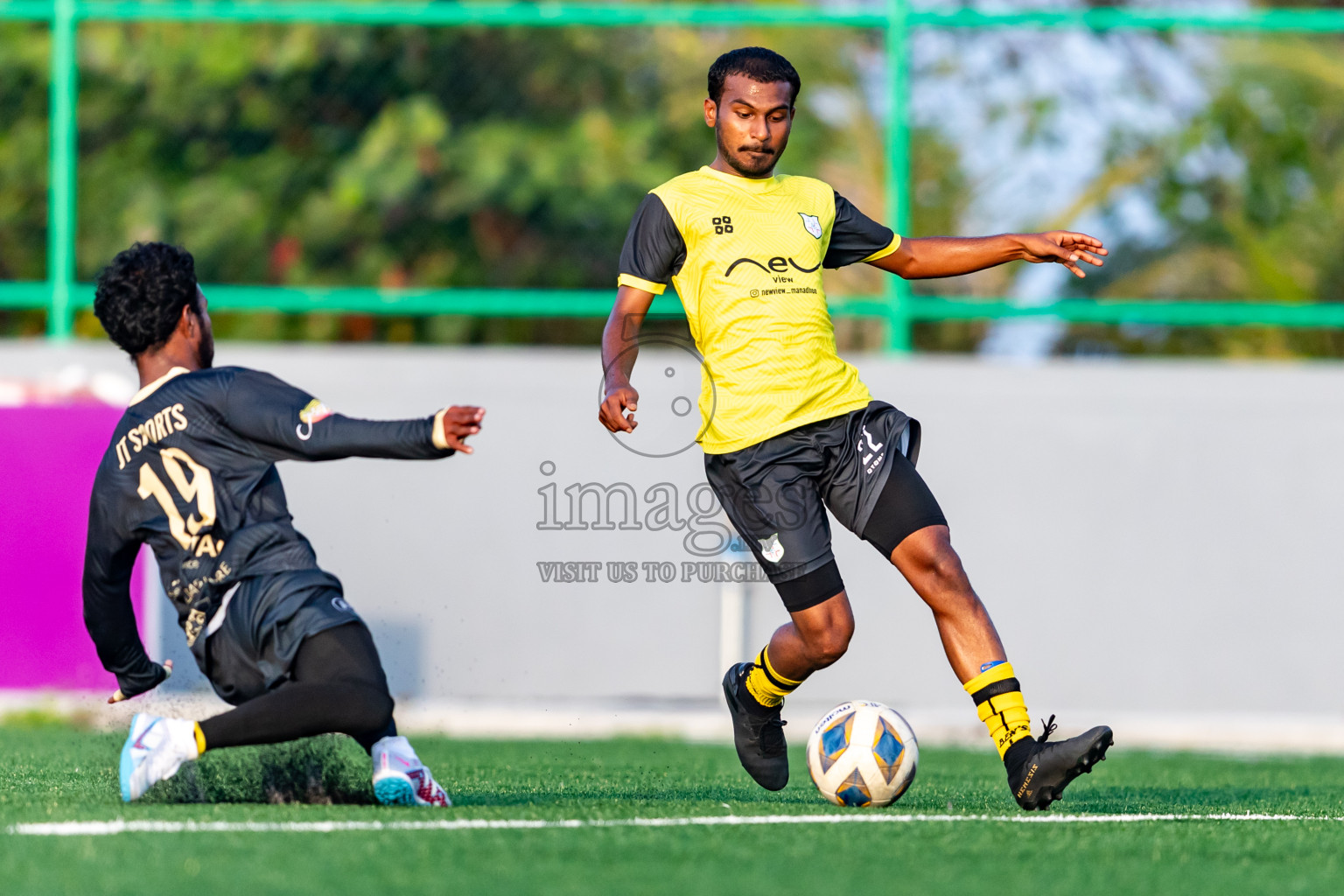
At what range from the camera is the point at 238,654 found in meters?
4.32

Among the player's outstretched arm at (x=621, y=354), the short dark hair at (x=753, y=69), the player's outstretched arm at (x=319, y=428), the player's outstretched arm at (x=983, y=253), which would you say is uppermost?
the short dark hair at (x=753, y=69)

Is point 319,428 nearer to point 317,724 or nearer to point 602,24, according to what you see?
point 317,724

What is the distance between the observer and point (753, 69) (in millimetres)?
4742

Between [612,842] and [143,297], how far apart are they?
72.0 inches

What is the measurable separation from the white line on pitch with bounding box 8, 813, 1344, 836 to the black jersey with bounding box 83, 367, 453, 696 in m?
0.62

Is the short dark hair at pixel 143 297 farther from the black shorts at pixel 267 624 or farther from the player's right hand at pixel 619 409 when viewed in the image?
the player's right hand at pixel 619 409

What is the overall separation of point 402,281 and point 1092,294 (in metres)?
Result: 3.66

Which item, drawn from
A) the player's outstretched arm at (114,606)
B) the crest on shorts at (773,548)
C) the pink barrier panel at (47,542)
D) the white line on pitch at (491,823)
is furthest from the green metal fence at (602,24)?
the white line on pitch at (491,823)

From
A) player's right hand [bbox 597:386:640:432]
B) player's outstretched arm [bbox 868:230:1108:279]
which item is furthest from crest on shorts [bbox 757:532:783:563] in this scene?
player's outstretched arm [bbox 868:230:1108:279]

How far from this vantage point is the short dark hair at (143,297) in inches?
172

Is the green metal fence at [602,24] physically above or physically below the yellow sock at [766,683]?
above

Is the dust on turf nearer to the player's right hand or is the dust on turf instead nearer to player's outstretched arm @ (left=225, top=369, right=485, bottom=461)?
player's outstretched arm @ (left=225, top=369, right=485, bottom=461)

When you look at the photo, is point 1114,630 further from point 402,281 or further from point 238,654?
point 238,654

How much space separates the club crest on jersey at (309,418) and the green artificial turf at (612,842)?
86 centimetres
